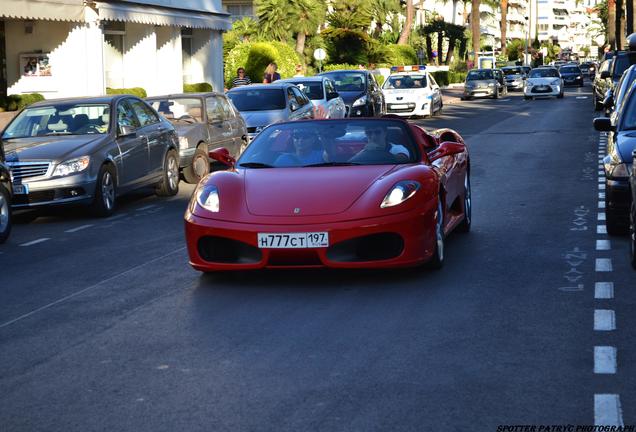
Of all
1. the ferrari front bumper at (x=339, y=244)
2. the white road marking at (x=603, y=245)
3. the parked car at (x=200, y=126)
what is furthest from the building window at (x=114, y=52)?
the ferrari front bumper at (x=339, y=244)

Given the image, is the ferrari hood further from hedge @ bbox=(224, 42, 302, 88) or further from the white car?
the white car

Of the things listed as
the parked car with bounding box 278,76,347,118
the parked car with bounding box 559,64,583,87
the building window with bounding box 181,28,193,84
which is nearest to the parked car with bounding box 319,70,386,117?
the parked car with bounding box 278,76,347,118

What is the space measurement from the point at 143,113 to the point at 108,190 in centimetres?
217

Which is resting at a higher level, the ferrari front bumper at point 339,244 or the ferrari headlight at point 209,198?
the ferrari headlight at point 209,198

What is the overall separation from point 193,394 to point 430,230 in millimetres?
3549

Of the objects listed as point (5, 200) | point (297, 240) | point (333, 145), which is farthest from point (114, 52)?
point (297, 240)

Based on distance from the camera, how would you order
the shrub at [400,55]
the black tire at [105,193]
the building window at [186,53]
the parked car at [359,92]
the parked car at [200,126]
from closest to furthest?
the black tire at [105,193]
the parked car at [200,126]
the parked car at [359,92]
the building window at [186,53]
the shrub at [400,55]

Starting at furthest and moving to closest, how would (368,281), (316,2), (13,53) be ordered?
1. (316,2)
2. (13,53)
3. (368,281)

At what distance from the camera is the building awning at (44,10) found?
2869cm

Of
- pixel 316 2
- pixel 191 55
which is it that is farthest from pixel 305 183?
pixel 316 2

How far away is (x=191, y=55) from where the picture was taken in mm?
45062

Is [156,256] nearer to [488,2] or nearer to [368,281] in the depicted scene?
[368,281]

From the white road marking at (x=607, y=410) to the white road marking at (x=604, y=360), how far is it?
20.9 inches

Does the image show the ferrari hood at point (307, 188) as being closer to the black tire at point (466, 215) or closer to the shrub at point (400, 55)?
the black tire at point (466, 215)
